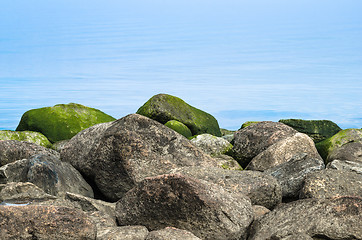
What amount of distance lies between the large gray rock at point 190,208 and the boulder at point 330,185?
1.66m

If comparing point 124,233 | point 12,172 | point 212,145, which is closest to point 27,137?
A: point 12,172

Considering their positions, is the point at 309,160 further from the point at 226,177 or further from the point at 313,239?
the point at 313,239

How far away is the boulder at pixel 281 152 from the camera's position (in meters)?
12.0

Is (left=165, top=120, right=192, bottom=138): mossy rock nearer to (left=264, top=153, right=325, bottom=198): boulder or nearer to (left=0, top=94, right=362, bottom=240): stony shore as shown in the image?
(left=0, top=94, right=362, bottom=240): stony shore

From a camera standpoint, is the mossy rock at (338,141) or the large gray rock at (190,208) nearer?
the large gray rock at (190,208)

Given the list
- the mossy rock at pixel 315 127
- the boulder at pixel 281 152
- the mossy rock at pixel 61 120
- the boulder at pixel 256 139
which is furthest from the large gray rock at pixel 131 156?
the mossy rock at pixel 315 127

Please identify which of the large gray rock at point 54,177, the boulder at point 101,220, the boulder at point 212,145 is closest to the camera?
the boulder at point 101,220

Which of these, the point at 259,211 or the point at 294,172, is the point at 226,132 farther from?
the point at 259,211

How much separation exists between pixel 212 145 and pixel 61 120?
19.5ft

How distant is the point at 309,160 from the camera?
1072cm

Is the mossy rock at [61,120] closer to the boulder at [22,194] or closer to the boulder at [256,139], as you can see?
the boulder at [256,139]

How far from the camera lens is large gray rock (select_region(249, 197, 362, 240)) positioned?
297 inches

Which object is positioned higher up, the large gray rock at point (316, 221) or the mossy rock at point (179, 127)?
the mossy rock at point (179, 127)

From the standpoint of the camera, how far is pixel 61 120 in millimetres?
17562
